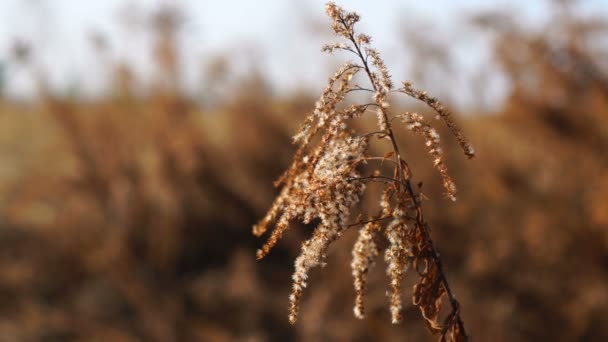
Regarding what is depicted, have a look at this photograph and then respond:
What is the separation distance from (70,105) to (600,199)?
5.61 m

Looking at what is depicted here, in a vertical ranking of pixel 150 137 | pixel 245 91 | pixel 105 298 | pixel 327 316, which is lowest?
pixel 327 316

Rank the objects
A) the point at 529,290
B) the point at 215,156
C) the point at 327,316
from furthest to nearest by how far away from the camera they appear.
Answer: the point at 215,156
the point at 529,290
the point at 327,316

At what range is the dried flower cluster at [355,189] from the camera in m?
1.11

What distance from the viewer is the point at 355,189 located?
3.87 ft

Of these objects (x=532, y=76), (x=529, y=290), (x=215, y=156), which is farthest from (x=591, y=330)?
(x=215, y=156)

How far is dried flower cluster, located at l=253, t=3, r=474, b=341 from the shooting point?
3.64 ft

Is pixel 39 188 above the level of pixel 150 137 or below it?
below

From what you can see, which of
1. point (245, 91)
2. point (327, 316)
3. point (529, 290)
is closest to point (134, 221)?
point (245, 91)

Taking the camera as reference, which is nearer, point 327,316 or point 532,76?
point 327,316

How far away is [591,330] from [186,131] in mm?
4600

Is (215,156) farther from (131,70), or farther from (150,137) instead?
(131,70)

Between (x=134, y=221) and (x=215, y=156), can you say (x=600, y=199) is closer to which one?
(x=215, y=156)

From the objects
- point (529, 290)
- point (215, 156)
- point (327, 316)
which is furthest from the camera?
point (215, 156)

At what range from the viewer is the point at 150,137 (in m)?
7.73
